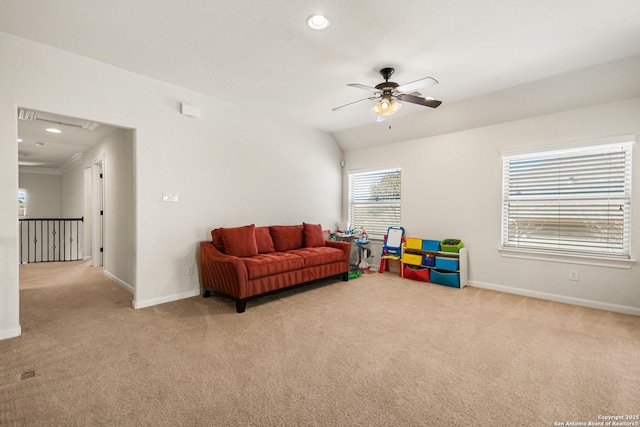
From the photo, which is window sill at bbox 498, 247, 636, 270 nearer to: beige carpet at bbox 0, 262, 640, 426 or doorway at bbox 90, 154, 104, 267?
beige carpet at bbox 0, 262, 640, 426

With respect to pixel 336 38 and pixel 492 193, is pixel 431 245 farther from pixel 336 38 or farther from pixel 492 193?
pixel 336 38

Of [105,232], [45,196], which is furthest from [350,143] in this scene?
[45,196]

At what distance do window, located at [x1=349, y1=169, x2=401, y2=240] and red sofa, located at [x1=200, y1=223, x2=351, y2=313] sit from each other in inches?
51.4

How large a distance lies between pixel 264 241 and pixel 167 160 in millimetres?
1680

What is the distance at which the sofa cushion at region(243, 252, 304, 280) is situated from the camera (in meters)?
3.64

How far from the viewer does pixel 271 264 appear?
385 cm

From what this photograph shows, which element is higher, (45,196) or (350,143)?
(350,143)

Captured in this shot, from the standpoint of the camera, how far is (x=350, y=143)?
620 centimetres

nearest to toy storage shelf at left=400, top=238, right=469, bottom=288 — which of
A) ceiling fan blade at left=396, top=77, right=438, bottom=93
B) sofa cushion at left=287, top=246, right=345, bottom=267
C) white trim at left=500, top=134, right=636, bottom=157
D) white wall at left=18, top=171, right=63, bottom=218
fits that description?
sofa cushion at left=287, top=246, right=345, bottom=267

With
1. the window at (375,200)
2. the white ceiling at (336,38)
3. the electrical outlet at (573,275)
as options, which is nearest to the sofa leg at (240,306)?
the white ceiling at (336,38)

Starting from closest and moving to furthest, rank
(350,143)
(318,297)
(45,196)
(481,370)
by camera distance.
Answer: (481,370)
(318,297)
(350,143)
(45,196)

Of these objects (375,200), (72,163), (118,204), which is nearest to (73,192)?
(72,163)

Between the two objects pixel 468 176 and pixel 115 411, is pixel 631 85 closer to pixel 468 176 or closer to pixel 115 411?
pixel 468 176

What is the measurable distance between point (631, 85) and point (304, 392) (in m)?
4.51
